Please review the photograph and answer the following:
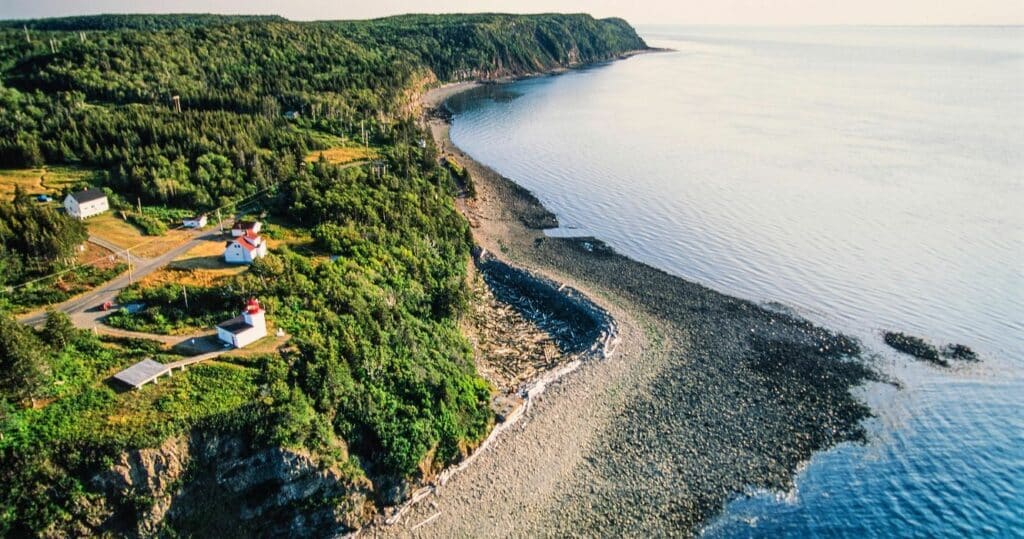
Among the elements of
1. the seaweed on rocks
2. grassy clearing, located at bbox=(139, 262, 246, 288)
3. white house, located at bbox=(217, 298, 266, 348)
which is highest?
grassy clearing, located at bbox=(139, 262, 246, 288)

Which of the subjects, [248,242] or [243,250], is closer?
[243,250]

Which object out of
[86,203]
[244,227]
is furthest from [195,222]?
[86,203]

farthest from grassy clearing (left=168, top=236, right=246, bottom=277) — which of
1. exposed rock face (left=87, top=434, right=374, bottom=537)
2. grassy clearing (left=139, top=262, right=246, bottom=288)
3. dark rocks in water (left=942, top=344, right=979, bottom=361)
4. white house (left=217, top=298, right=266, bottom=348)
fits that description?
dark rocks in water (left=942, top=344, right=979, bottom=361)

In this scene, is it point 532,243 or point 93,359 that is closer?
point 93,359

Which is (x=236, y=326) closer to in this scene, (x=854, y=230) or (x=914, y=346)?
(x=914, y=346)

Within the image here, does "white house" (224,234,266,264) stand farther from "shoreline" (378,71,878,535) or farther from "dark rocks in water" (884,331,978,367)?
"dark rocks in water" (884,331,978,367)

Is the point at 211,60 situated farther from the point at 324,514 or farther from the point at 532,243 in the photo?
the point at 324,514

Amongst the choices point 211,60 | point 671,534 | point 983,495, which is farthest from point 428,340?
point 211,60
